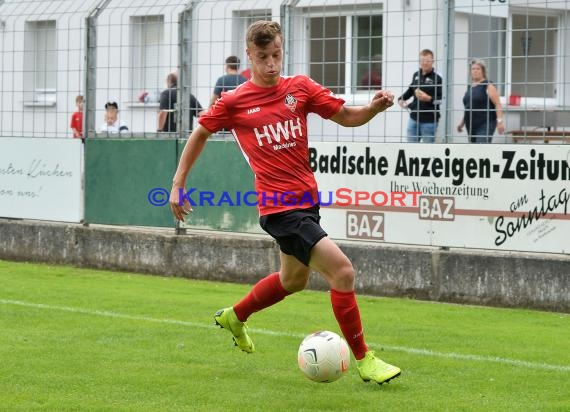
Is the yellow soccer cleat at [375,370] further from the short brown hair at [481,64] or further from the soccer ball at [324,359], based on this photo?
the short brown hair at [481,64]

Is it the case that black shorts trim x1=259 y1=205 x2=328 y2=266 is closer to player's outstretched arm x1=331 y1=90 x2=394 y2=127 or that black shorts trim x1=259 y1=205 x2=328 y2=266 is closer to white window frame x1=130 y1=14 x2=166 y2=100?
player's outstretched arm x1=331 y1=90 x2=394 y2=127

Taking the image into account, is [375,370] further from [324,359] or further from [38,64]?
[38,64]

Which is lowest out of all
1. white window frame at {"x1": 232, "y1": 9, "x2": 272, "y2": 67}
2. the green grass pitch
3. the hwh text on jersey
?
the green grass pitch

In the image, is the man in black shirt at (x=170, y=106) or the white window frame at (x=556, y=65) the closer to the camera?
the white window frame at (x=556, y=65)

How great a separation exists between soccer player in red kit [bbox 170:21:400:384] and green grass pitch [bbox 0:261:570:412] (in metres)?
0.66

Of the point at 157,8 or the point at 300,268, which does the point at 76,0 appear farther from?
the point at 300,268

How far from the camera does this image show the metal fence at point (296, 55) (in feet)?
40.9

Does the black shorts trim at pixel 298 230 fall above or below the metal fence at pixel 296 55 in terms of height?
below

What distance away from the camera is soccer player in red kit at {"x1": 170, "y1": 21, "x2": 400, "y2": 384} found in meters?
7.94

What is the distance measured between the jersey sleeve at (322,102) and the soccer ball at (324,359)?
1.51m

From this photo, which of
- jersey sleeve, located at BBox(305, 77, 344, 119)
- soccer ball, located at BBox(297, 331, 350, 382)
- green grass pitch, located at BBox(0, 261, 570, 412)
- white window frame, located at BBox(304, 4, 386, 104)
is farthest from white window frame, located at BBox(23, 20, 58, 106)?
soccer ball, located at BBox(297, 331, 350, 382)

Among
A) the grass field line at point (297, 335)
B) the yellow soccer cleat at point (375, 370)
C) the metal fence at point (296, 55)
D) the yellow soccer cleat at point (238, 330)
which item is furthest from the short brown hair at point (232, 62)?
the yellow soccer cleat at point (375, 370)

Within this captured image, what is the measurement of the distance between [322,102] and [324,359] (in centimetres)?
172

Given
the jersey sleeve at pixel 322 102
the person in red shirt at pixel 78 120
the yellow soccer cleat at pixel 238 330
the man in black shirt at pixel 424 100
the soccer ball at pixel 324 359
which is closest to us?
the soccer ball at pixel 324 359
